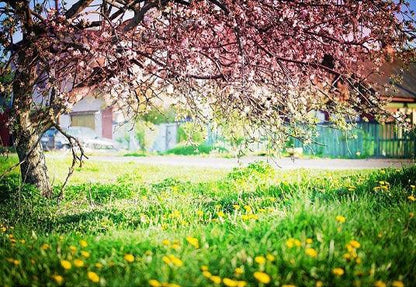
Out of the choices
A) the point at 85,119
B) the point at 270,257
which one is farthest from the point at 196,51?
the point at 85,119

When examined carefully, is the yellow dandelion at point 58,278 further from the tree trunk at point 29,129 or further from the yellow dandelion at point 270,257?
the tree trunk at point 29,129

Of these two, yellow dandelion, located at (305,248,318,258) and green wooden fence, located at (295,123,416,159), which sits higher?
green wooden fence, located at (295,123,416,159)

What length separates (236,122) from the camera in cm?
670

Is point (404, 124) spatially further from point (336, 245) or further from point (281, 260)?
point (281, 260)

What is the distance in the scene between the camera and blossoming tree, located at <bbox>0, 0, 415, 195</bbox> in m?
5.57

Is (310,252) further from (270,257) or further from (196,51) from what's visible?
(196,51)

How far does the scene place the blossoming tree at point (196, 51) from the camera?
18.3ft

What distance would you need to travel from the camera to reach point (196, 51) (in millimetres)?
5887

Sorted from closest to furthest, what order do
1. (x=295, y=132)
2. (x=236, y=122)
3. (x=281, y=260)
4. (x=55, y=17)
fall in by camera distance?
(x=281, y=260) < (x=55, y=17) < (x=295, y=132) < (x=236, y=122)

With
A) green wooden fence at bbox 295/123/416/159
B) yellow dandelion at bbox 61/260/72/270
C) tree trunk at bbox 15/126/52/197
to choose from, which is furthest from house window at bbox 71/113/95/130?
yellow dandelion at bbox 61/260/72/270

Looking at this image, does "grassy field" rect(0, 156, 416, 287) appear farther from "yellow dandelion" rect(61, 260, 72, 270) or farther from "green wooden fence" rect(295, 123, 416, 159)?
"green wooden fence" rect(295, 123, 416, 159)

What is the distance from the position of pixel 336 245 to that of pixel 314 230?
0.29 meters

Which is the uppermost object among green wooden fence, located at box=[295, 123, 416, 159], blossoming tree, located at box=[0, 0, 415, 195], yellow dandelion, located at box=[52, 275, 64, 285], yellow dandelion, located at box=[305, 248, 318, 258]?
blossoming tree, located at box=[0, 0, 415, 195]

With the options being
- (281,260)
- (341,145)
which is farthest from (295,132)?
(341,145)
